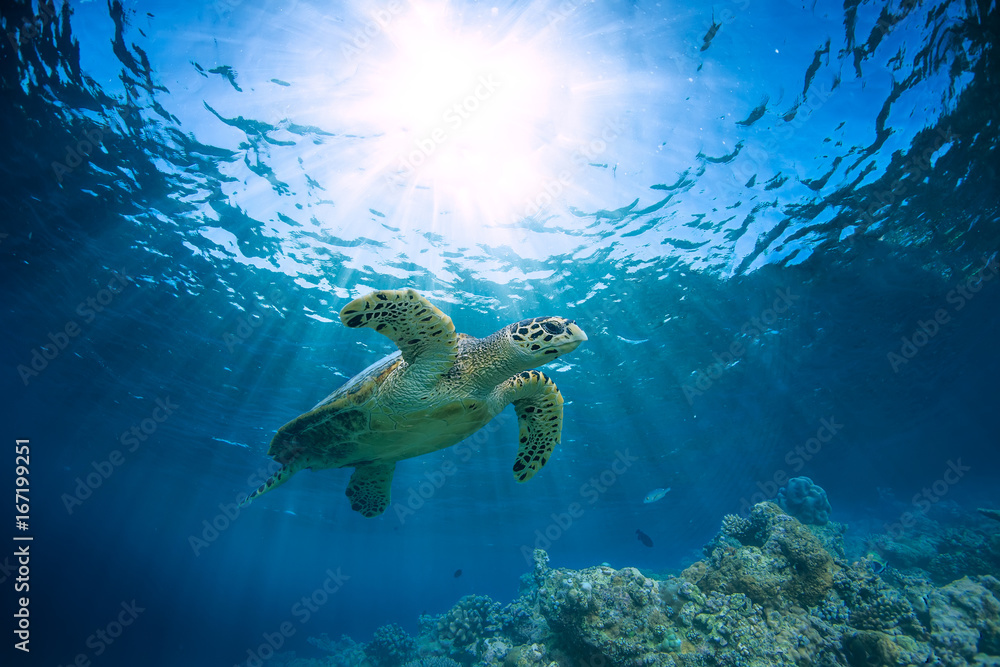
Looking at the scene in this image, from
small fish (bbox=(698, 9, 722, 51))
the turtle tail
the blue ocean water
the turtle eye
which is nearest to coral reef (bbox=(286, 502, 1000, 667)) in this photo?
the turtle eye

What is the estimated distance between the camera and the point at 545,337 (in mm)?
3604

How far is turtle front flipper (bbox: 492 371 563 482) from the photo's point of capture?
448 centimetres

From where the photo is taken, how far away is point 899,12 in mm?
6418

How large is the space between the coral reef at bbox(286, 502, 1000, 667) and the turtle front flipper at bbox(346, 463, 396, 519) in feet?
10.7

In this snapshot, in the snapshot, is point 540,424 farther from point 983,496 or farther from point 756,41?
point 983,496

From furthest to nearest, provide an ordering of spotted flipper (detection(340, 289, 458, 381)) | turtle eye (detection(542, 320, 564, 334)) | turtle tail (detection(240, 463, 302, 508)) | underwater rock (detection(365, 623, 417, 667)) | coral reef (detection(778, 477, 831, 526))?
underwater rock (detection(365, 623, 417, 667))
coral reef (detection(778, 477, 831, 526))
turtle tail (detection(240, 463, 302, 508))
turtle eye (detection(542, 320, 564, 334))
spotted flipper (detection(340, 289, 458, 381))

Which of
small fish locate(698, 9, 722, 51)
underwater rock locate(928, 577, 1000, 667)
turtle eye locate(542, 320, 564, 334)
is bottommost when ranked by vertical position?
underwater rock locate(928, 577, 1000, 667)

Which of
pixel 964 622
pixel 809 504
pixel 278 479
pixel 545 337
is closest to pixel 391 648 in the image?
pixel 278 479

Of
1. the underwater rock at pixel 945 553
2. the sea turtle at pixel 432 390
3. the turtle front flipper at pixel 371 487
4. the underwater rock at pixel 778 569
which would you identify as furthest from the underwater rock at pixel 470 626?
the underwater rock at pixel 945 553

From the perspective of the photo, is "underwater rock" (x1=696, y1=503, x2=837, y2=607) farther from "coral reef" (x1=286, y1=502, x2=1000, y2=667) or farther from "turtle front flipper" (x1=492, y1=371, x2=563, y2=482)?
"turtle front flipper" (x1=492, y1=371, x2=563, y2=482)

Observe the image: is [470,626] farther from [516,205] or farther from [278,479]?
[516,205]

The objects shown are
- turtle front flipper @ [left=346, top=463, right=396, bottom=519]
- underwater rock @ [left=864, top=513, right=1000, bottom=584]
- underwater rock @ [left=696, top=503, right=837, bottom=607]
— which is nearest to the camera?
underwater rock @ [left=696, top=503, right=837, bottom=607]

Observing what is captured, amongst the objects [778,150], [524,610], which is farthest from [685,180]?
[524,610]

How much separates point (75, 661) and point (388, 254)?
34.5m
